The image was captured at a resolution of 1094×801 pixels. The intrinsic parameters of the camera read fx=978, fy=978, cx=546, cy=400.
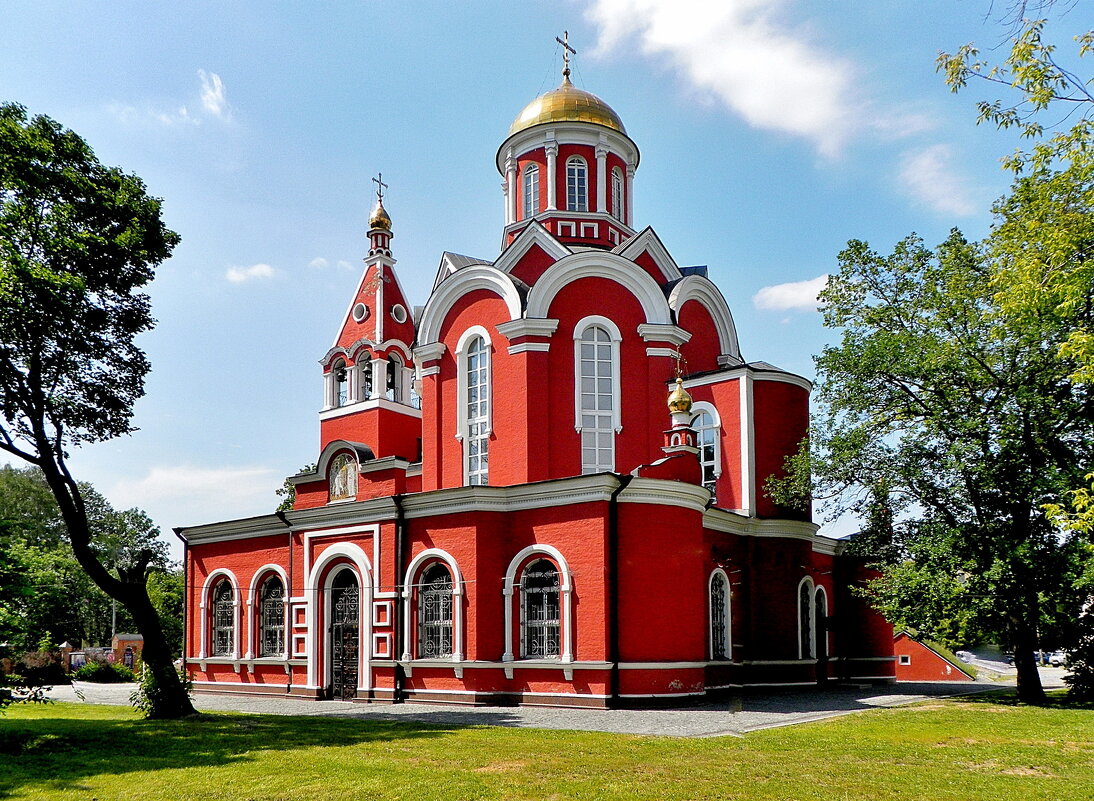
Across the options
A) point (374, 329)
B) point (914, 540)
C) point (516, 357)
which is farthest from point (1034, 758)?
point (374, 329)

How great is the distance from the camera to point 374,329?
91.4 feet

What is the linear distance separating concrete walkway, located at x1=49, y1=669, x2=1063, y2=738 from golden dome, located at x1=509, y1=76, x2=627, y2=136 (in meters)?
14.7

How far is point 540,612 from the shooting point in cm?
1853

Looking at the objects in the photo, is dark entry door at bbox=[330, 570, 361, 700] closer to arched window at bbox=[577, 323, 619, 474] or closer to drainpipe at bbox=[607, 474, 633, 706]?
arched window at bbox=[577, 323, 619, 474]

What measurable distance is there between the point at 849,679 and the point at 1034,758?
14554 mm

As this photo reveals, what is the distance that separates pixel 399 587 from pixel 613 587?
5.00 metres

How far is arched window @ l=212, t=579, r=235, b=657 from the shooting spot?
2442 centimetres

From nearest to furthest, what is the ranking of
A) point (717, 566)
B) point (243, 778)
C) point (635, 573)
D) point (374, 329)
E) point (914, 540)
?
Result: point (243, 778), point (635, 573), point (914, 540), point (717, 566), point (374, 329)

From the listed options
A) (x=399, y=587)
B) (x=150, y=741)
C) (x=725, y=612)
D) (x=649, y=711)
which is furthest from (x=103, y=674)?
(x=649, y=711)

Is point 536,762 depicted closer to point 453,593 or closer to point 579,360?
point 453,593

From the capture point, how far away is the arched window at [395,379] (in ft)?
90.5

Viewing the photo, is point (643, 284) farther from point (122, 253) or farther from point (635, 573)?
point (122, 253)

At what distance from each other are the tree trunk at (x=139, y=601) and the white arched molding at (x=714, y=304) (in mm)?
13502

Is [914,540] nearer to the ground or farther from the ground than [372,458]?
nearer to the ground
